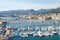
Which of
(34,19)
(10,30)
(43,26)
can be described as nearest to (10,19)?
(10,30)

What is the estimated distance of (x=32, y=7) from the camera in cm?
270

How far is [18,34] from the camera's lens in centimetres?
252

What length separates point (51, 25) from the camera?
8.49 feet

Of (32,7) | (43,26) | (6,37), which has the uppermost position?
(32,7)

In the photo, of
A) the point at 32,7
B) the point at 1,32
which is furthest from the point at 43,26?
the point at 1,32

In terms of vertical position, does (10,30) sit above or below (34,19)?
below

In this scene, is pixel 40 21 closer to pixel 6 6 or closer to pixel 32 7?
pixel 32 7

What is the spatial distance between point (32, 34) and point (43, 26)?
0.26m

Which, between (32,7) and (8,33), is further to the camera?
(32,7)

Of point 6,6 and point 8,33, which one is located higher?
point 6,6

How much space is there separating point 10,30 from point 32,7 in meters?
0.62

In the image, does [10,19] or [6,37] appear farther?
[10,19]

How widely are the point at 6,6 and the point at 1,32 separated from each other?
1.68ft

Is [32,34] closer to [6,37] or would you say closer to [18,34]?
[18,34]
